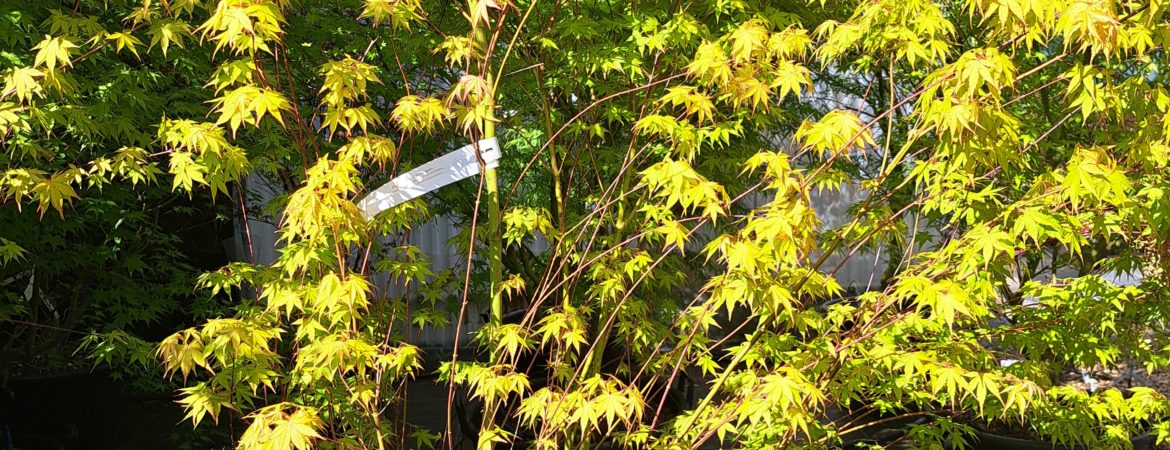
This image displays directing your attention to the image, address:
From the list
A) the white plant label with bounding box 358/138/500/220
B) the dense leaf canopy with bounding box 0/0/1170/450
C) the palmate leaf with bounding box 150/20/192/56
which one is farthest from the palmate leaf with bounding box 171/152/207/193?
the white plant label with bounding box 358/138/500/220

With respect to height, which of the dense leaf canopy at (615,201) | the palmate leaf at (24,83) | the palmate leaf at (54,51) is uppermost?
the palmate leaf at (54,51)

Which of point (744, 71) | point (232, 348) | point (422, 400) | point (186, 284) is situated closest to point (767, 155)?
point (744, 71)

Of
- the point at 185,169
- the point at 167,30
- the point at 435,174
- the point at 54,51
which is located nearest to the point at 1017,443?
the point at 435,174

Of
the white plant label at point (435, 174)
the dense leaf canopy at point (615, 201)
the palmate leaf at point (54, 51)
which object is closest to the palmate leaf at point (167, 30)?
the dense leaf canopy at point (615, 201)

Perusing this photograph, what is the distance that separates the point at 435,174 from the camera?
5.81 feet

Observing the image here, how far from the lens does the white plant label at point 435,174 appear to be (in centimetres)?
176

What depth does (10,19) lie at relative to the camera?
247 cm

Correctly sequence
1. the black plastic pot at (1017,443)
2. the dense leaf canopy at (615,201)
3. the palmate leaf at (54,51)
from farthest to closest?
the black plastic pot at (1017,443) < the palmate leaf at (54,51) < the dense leaf canopy at (615,201)

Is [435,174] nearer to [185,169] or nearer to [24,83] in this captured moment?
[185,169]

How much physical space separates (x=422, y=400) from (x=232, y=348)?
3.63 metres

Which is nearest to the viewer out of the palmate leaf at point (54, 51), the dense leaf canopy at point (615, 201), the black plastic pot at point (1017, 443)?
the dense leaf canopy at point (615, 201)

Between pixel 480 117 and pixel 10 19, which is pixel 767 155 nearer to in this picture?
pixel 480 117

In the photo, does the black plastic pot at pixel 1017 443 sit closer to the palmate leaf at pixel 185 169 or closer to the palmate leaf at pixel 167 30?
the palmate leaf at pixel 185 169

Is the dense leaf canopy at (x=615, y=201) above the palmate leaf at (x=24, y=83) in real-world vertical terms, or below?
below
